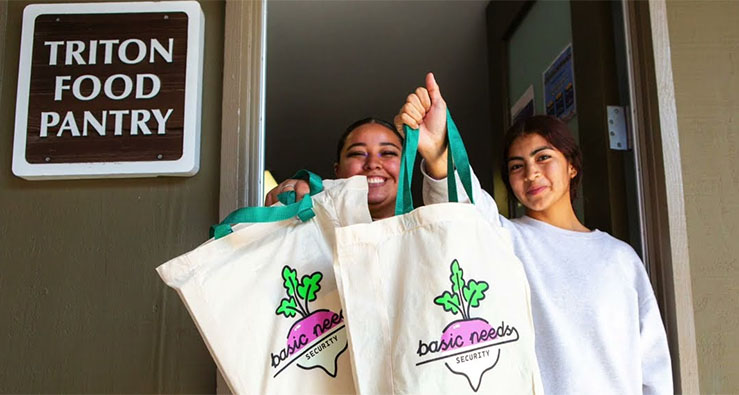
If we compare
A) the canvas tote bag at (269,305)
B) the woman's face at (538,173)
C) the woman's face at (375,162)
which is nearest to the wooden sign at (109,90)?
the woman's face at (375,162)

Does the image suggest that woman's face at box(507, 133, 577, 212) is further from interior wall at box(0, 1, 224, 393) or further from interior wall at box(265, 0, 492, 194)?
interior wall at box(265, 0, 492, 194)

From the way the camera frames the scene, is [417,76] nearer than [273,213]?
No

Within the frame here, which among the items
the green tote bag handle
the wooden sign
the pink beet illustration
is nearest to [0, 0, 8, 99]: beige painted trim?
the wooden sign

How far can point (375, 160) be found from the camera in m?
1.62

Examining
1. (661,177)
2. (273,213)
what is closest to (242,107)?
(273,213)

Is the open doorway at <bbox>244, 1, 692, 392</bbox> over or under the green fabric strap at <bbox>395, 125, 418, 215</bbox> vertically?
over

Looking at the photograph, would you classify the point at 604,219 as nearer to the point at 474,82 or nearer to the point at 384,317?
the point at 384,317

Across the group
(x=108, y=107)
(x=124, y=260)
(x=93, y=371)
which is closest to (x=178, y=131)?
(x=108, y=107)

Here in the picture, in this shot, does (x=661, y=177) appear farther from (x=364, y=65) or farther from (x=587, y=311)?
(x=364, y=65)

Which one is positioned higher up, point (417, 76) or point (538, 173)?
point (417, 76)

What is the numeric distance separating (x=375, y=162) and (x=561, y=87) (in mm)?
892

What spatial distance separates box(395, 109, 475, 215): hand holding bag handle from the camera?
113 cm

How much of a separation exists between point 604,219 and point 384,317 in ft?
3.20

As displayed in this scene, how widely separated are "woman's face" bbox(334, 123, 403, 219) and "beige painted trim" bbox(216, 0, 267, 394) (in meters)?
0.21
